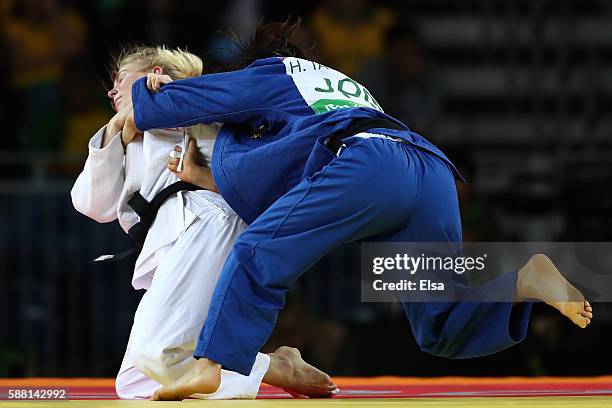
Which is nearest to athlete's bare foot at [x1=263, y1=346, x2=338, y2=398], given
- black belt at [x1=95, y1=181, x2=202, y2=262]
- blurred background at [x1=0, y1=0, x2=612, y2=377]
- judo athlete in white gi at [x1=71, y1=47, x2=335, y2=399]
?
judo athlete in white gi at [x1=71, y1=47, x2=335, y2=399]

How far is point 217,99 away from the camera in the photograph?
3.60 meters

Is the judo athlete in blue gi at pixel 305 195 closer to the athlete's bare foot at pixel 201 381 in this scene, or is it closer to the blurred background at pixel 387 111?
the athlete's bare foot at pixel 201 381

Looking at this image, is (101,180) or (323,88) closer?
(323,88)

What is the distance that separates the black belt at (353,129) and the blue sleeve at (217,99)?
23cm

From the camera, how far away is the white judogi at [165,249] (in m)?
3.69

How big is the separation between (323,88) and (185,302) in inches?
29.4

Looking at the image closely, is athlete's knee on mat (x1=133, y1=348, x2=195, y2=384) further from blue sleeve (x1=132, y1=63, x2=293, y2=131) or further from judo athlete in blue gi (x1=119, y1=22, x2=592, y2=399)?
blue sleeve (x1=132, y1=63, x2=293, y2=131)

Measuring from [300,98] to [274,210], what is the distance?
1.24 feet

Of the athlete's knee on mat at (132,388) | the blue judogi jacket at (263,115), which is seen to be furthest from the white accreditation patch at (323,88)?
the athlete's knee on mat at (132,388)

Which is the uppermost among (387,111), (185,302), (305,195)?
(305,195)

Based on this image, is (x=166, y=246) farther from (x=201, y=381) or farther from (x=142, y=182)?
(x=201, y=381)

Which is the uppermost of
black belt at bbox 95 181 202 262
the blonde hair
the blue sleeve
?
the blue sleeve

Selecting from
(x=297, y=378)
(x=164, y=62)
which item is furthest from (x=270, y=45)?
(x=297, y=378)

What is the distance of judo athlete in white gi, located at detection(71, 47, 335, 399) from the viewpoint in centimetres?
370
